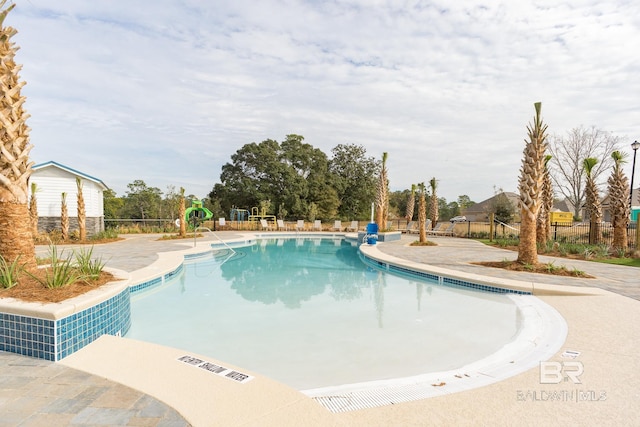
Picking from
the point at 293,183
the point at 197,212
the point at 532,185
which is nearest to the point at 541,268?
the point at 532,185

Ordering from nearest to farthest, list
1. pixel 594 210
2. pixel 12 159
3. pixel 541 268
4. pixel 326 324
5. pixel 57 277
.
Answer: pixel 57 277
pixel 12 159
pixel 326 324
pixel 541 268
pixel 594 210

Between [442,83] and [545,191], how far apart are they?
609 centimetres

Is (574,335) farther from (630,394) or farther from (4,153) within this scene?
(4,153)

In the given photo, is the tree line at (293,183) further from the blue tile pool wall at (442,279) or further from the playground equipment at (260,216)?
the blue tile pool wall at (442,279)

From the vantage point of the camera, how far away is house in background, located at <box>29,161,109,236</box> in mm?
16438

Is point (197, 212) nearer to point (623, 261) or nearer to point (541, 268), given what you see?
point (541, 268)

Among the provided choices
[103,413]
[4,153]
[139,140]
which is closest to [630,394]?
[103,413]

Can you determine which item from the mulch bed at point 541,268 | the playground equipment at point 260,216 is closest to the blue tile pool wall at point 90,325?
the mulch bed at point 541,268

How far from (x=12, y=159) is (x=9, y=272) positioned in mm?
1486

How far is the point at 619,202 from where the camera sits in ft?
39.7
